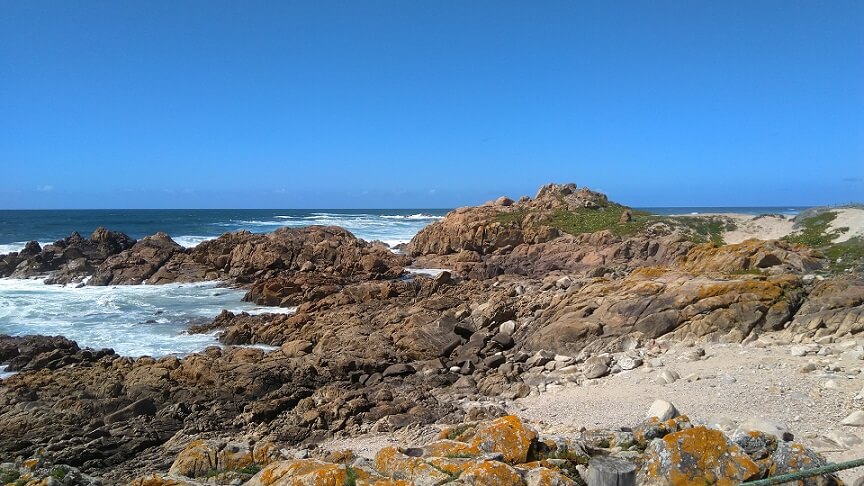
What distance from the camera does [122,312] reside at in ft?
75.9

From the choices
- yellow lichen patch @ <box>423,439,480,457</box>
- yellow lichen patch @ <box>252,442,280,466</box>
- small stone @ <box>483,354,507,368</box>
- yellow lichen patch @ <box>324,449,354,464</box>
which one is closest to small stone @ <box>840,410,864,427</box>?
yellow lichen patch @ <box>423,439,480,457</box>

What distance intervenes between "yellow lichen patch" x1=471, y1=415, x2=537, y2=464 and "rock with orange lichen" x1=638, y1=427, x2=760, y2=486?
1283 mm

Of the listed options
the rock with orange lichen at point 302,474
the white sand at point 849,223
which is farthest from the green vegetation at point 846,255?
the rock with orange lichen at point 302,474

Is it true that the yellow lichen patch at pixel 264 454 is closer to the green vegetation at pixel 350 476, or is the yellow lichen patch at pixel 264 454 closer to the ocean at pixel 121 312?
the green vegetation at pixel 350 476

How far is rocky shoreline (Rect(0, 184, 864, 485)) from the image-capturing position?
6.25 m

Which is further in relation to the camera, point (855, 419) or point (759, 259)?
point (759, 259)

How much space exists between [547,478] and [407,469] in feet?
4.77

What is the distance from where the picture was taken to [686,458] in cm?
562

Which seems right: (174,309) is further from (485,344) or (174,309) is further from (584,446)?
(584,446)

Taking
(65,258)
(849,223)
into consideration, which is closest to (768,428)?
(849,223)

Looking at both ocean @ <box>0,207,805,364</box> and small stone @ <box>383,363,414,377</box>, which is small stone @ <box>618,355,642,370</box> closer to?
small stone @ <box>383,363,414,377</box>

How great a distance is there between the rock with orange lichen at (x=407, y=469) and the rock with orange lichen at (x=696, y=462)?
6.62 ft

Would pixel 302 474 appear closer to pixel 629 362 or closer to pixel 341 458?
pixel 341 458

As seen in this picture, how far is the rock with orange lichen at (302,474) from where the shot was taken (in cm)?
576
